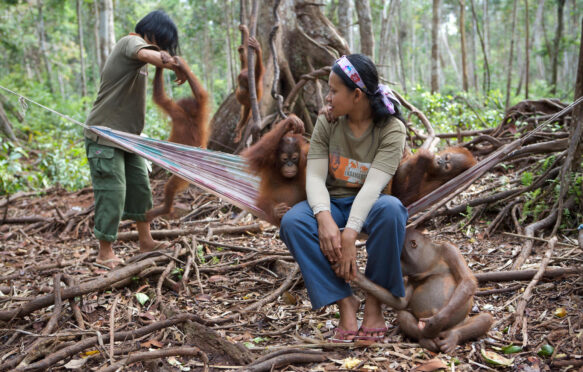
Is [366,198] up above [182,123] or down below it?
below

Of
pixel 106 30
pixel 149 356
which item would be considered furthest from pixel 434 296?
pixel 106 30

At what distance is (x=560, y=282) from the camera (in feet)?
9.21

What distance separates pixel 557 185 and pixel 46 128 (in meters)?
11.8

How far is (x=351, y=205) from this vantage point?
2541 mm

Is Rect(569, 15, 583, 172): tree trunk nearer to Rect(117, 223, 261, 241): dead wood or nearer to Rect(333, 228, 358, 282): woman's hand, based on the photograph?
Rect(333, 228, 358, 282): woman's hand

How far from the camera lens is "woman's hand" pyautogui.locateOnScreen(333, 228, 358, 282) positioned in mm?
2289

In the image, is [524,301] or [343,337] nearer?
[343,337]

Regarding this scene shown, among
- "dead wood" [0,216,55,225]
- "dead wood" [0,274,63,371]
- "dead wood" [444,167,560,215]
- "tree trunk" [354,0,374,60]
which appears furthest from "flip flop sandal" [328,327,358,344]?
"tree trunk" [354,0,374,60]

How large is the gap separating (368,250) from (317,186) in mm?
400

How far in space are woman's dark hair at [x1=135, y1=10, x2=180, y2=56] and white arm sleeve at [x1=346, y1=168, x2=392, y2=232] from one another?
1.93 meters

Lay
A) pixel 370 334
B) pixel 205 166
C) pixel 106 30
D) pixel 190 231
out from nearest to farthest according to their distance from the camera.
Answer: pixel 370 334 < pixel 205 166 < pixel 190 231 < pixel 106 30

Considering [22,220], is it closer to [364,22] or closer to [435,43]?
[364,22]

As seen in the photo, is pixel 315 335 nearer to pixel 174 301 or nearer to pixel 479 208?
pixel 174 301

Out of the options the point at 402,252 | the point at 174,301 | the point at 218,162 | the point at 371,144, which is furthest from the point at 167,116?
the point at 402,252
